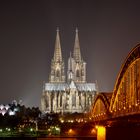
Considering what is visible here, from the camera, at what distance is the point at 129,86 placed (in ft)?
146

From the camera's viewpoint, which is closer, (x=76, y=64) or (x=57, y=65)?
(x=57, y=65)

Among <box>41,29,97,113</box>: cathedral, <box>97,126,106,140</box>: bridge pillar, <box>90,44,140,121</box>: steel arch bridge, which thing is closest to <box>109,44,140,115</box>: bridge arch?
<box>90,44,140,121</box>: steel arch bridge

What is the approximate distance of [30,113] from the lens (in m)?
128

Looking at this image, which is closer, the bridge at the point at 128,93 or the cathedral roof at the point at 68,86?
the bridge at the point at 128,93

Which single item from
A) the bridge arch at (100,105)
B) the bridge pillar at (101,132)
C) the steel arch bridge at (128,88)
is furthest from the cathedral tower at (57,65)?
the steel arch bridge at (128,88)

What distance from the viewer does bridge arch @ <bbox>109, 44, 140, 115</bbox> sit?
131 feet

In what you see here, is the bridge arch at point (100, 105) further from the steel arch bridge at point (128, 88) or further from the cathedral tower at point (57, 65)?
the cathedral tower at point (57, 65)

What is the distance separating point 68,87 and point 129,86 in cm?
10935

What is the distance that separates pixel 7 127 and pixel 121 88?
5677cm

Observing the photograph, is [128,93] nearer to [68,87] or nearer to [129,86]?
[129,86]

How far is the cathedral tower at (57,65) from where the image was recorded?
15362 cm

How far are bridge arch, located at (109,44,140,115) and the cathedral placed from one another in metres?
102

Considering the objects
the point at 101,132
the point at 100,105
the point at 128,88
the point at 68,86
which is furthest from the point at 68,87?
the point at 128,88

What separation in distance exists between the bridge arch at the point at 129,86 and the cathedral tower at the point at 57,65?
103435 mm
